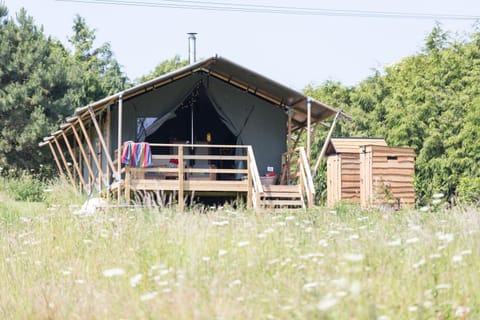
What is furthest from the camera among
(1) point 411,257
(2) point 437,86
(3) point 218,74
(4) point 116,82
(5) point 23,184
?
(4) point 116,82

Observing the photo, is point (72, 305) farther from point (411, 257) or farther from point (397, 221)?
point (397, 221)

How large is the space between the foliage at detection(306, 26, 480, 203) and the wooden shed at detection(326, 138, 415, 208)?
5.74 ft

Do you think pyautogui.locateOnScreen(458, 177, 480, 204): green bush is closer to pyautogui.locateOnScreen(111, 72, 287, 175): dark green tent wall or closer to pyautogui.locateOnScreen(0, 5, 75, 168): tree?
pyautogui.locateOnScreen(111, 72, 287, 175): dark green tent wall

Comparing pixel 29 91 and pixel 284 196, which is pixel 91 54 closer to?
pixel 29 91

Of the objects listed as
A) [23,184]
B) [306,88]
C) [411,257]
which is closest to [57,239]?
[411,257]

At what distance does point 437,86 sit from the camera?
26.9 meters

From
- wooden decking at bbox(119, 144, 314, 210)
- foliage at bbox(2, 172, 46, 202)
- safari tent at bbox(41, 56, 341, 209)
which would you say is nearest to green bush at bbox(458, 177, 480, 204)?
safari tent at bbox(41, 56, 341, 209)

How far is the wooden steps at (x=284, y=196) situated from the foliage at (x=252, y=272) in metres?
9.94

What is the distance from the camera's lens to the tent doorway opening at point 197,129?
65.4 ft

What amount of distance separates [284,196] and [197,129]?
155 inches

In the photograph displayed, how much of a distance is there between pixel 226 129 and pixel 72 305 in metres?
15.7

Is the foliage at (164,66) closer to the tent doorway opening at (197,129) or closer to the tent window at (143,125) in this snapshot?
the tent doorway opening at (197,129)

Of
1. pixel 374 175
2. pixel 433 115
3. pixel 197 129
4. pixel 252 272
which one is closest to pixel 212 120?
pixel 197 129

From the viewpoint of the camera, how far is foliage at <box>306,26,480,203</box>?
22375 mm
